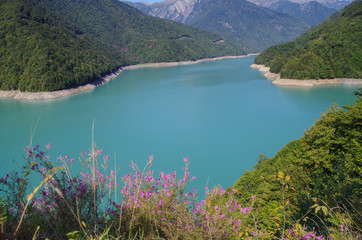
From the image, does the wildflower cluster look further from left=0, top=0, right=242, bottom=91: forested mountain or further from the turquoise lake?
left=0, top=0, right=242, bottom=91: forested mountain

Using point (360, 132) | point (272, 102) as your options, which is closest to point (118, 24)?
point (272, 102)

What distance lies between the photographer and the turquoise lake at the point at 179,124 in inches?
610

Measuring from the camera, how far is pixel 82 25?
105312 millimetres

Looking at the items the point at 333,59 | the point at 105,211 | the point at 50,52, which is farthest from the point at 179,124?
the point at 333,59

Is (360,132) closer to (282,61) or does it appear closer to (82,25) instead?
(282,61)

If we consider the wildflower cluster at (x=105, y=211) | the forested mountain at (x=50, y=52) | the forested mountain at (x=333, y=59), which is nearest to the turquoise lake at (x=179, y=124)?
the forested mountain at (x=333, y=59)

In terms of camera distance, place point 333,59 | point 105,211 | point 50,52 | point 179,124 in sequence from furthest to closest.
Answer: point 50,52 < point 333,59 < point 179,124 < point 105,211

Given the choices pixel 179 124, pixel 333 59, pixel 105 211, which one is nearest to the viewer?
pixel 105 211

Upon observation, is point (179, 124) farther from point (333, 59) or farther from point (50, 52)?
point (333, 59)

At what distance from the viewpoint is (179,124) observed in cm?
2262

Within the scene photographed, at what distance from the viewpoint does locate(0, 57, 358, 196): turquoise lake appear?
15500 millimetres

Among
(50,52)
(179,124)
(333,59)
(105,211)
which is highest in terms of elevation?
(50,52)

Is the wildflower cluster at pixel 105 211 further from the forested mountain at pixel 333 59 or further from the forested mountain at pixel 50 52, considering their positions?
the forested mountain at pixel 333 59

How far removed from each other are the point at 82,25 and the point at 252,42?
13779cm
